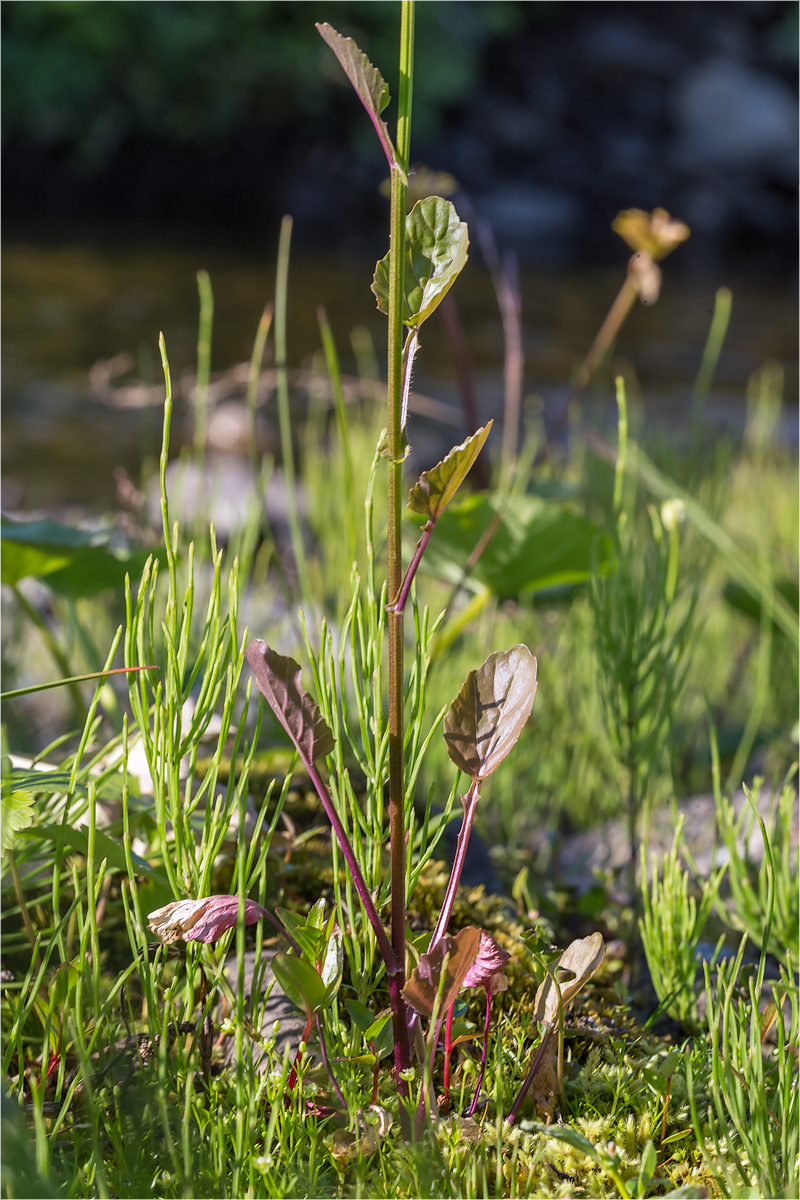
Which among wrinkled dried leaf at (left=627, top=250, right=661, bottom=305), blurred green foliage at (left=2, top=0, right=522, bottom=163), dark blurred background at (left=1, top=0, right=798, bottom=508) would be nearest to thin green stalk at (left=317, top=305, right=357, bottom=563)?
Answer: wrinkled dried leaf at (left=627, top=250, right=661, bottom=305)

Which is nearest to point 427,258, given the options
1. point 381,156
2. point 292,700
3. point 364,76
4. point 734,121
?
point 364,76

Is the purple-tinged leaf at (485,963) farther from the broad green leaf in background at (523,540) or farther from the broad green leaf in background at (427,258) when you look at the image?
the broad green leaf in background at (523,540)

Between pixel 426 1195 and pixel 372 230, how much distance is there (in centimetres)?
1067

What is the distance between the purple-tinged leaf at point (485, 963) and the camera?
46 centimetres

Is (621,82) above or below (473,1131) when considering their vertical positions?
above

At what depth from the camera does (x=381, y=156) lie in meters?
10.6

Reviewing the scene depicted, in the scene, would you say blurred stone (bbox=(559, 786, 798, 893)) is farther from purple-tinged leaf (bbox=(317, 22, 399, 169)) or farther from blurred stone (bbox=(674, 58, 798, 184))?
blurred stone (bbox=(674, 58, 798, 184))

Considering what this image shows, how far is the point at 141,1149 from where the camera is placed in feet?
1.44

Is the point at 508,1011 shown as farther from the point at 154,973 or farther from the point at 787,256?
the point at 787,256

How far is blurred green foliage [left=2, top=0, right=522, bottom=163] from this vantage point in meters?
9.16

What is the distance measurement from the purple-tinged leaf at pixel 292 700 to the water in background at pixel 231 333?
11.0 ft

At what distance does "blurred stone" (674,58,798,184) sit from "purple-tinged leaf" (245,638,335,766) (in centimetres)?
1217

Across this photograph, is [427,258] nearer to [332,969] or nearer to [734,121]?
[332,969]

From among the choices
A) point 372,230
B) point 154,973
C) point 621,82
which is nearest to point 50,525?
point 154,973
